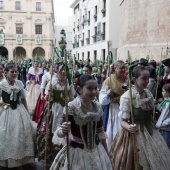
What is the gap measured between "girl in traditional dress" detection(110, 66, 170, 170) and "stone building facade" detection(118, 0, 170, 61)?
33.3ft

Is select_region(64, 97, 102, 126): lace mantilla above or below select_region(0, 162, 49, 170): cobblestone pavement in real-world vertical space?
above

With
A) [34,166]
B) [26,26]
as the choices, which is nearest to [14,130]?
[34,166]

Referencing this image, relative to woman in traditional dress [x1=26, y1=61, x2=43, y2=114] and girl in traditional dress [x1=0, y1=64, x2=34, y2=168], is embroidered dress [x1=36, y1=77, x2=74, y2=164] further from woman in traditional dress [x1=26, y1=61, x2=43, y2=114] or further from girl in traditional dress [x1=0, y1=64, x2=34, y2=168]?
woman in traditional dress [x1=26, y1=61, x2=43, y2=114]

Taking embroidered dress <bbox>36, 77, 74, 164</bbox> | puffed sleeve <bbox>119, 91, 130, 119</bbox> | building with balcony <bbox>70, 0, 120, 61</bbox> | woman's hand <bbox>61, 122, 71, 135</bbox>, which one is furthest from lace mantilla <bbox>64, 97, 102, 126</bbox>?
building with balcony <bbox>70, 0, 120, 61</bbox>

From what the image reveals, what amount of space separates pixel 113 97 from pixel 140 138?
1280mm

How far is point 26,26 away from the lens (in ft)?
165

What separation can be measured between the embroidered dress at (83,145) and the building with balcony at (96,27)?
18.8 m

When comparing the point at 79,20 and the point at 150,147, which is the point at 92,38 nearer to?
the point at 79,20

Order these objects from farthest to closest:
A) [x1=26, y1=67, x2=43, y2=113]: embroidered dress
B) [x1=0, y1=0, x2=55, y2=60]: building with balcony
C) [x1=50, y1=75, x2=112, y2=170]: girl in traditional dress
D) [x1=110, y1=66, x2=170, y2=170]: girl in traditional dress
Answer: [x1=0, y1=0, x2=55, y2=60]: building with balcony < [x1=26, y1=67, x2=43, y2=113]: embroidered dress < [x1=110, y1=66, x2=170, y2=170]: girl in traditional dress < [x1=50, y1=75, x2=112, y2=170]: girl in traditional dress

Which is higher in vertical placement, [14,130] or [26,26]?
[26,26]

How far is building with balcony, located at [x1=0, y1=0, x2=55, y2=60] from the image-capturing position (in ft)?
163

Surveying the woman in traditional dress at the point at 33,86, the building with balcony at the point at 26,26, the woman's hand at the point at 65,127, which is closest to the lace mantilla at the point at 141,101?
the woman's hand at the point at 65,127

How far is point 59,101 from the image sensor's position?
5.18m

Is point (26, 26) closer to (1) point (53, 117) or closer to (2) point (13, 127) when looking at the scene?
(1) point (53, 117)
